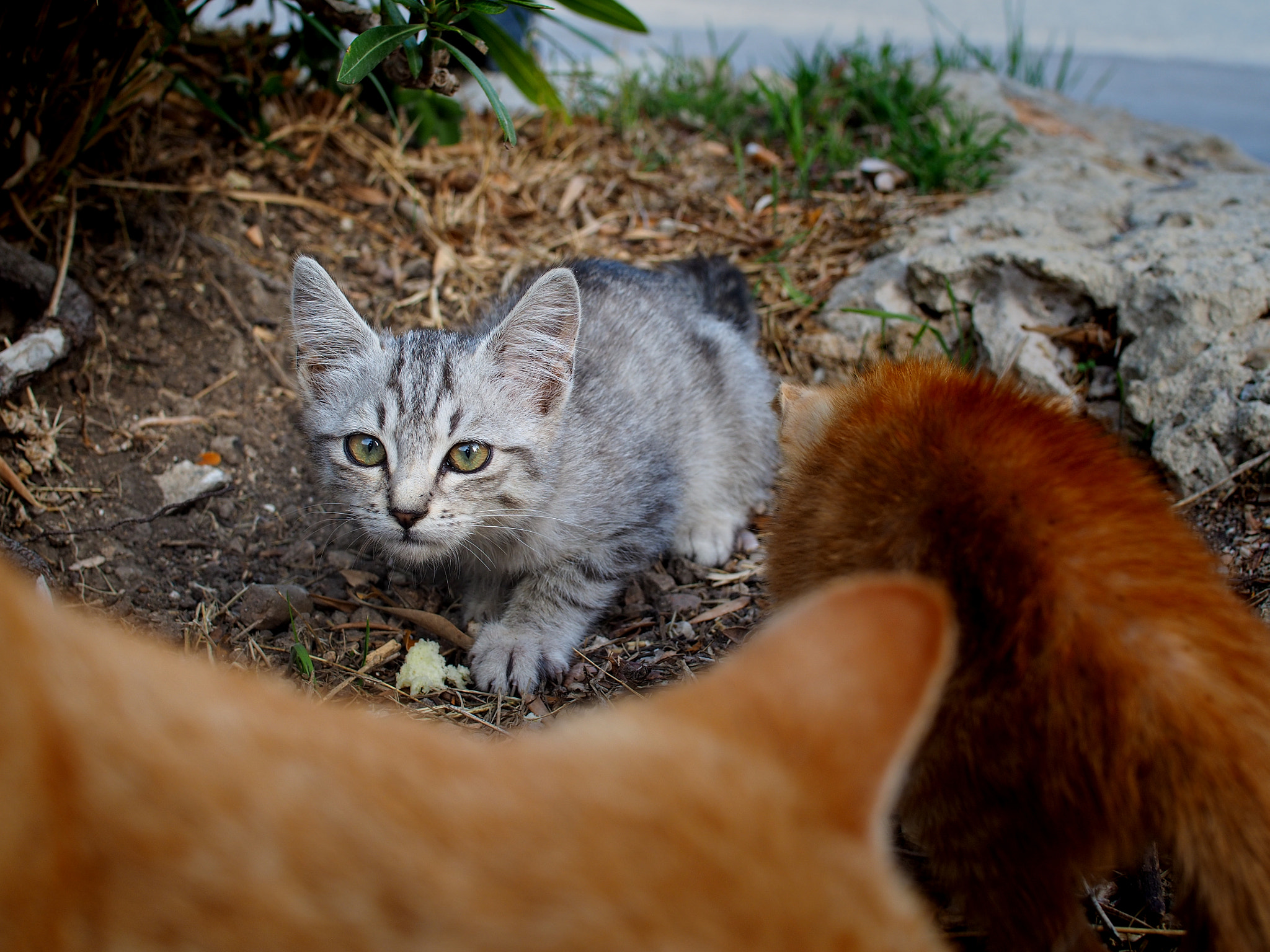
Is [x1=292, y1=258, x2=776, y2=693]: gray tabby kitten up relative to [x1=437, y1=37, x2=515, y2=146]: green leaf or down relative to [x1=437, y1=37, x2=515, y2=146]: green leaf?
down

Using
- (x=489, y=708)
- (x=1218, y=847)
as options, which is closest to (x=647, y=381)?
(x=489, y=708)

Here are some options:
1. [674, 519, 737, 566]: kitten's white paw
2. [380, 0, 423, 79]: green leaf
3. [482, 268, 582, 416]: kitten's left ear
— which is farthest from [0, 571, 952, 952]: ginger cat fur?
[674, 519, 737, 566]: kitten's white paw

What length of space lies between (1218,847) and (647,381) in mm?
2223

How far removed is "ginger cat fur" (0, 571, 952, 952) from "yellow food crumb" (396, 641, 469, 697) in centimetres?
146

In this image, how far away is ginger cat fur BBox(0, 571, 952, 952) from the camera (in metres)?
0.84

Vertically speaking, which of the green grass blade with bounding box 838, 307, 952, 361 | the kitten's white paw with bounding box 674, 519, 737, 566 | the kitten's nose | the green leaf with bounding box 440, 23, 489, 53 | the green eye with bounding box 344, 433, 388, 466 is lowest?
the kitten's white paw with bounding box 674, 519, 737, 566

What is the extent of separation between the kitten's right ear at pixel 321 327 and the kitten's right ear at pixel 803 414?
50.8 inches

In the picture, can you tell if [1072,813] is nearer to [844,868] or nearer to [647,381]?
[844,868]

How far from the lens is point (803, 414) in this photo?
91.5 inches

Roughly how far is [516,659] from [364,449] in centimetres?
77

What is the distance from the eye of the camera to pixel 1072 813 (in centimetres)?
142

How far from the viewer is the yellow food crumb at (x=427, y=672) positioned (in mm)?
2541

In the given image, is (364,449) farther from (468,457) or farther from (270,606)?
(270,606)

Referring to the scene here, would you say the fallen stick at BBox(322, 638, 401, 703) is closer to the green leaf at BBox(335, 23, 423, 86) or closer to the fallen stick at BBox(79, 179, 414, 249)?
the green leaf at BBox(335, 23, 423, 86)
